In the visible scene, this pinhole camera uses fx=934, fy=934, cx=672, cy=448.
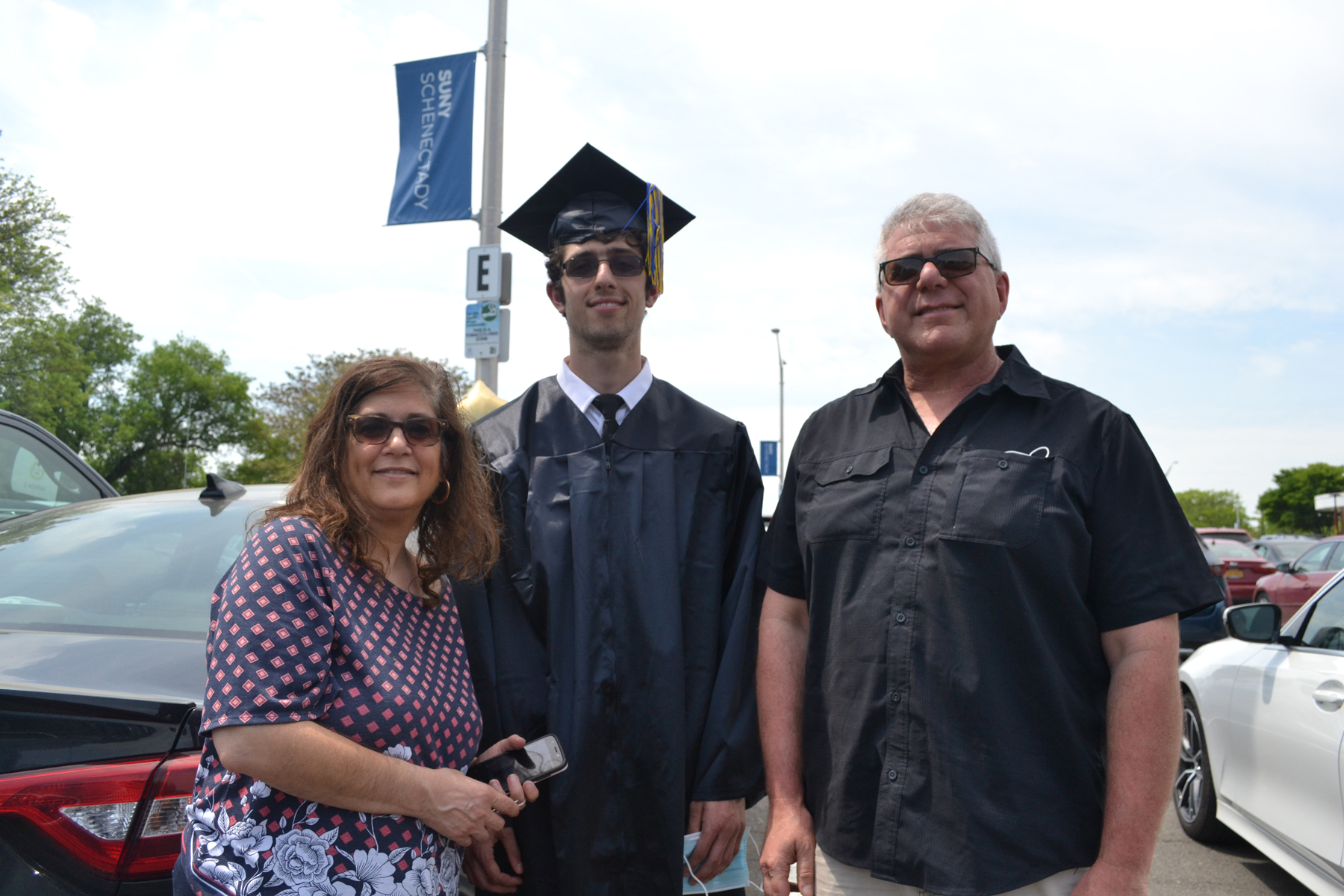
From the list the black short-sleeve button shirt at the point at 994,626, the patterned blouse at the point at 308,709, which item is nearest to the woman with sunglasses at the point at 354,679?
the patterned blouse at the point at 308,709

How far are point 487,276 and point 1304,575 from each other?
11498 mm

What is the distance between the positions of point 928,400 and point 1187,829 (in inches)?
147

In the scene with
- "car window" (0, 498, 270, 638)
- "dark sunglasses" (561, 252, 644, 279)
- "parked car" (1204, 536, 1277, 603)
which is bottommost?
"parked car" (1204, 536, 1277, 603)

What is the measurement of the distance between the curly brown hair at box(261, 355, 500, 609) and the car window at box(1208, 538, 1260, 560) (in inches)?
702

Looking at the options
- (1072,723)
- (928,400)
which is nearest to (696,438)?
(928,400)

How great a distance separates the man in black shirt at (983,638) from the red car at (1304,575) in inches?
487

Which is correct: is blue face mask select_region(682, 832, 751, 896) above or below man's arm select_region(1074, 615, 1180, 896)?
below

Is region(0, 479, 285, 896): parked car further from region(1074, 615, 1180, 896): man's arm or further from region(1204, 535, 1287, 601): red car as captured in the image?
region(1204, 535, 1287, 601): red car

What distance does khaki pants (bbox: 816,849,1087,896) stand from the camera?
181cm

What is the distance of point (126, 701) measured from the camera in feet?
5.60

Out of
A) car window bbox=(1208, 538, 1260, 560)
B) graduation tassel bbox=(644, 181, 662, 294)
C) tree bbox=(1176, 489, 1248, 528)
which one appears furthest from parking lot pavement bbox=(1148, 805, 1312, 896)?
tree bbox=(1176, 489, 1248, 528)

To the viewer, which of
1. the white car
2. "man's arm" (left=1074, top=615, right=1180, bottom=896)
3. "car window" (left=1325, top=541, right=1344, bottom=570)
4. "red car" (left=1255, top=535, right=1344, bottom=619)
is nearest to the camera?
"man's arm" (left=1074, top=615, right=1180, bottom=896)

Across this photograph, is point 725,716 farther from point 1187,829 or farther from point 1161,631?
point 1187,829

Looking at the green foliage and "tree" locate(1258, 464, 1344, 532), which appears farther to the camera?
"tree" locate(1258, 464, 1344, 532)
